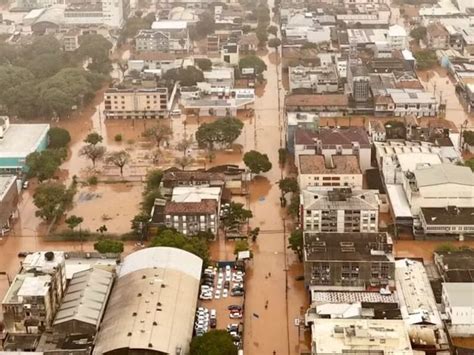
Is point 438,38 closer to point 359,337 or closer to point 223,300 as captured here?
point 223,300

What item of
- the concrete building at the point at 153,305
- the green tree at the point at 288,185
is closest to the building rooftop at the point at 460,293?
the concrete building at the point at 153,305

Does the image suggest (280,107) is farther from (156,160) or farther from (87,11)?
(87,11)

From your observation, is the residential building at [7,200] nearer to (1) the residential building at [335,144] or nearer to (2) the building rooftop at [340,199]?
(2) the building rooftop at [340,199]

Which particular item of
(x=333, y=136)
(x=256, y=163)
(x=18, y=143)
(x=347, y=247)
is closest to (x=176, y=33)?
(x=18, y=143)

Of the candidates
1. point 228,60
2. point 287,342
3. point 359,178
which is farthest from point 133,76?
point 287,342

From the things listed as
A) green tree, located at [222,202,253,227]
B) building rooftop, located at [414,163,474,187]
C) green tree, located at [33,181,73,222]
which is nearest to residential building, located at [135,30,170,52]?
green tree, located at [33,181,73,222]

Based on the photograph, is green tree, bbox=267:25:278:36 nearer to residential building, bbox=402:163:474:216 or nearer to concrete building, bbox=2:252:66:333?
residential building, bbox=402:163:474:216
